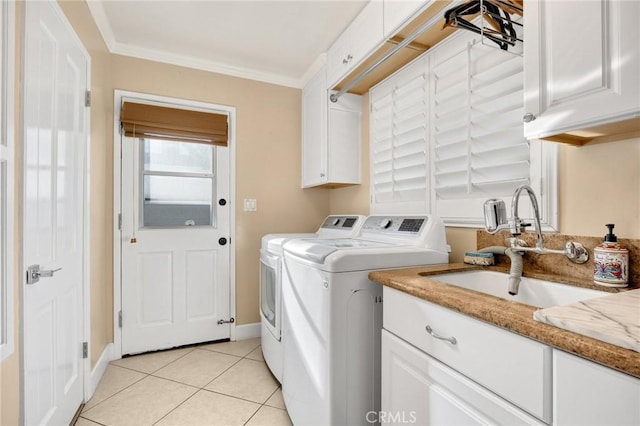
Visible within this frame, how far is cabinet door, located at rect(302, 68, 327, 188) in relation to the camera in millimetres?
2520

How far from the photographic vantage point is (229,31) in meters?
2.21

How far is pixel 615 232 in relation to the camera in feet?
3.51

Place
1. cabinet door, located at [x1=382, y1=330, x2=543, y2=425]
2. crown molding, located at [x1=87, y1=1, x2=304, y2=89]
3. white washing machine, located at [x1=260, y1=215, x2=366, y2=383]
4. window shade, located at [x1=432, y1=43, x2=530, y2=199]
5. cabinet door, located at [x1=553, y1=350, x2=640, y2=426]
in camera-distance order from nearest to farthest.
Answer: cabinet door, located at [x1=553, y1=350, x2=640, y2=426] → cabinet door, located at [x1=382, y1=330, x2=543, y2=425] → window shade, located at [x1=432, y1=43, x2=530, y2=199] → white washing machine, located at [x1=260, y1=215, x2=366, y2=383] → crown molding, located at [x1=87, y1=1, x2=304, y2=89]

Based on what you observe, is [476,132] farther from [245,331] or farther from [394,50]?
[245,331]

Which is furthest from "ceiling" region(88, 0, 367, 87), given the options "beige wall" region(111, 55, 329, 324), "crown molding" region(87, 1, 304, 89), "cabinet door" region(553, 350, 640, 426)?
"cabinet door" region(553, 350, 640, 426)

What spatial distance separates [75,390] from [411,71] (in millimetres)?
2626

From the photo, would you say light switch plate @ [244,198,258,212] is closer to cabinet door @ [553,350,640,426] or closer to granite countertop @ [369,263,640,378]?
granite countertop @ [369,263,640,378]

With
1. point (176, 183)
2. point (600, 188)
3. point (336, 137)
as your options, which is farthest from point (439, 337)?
point (176, 183)

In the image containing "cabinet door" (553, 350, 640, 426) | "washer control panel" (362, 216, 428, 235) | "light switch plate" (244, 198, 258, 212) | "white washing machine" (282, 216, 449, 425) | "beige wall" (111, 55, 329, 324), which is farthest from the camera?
"light switch plate" (244, 198, 258, 212)

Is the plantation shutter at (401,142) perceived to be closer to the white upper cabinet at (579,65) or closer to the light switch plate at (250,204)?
the white upper cabinet at (579,65)

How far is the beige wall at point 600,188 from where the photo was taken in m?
1.03

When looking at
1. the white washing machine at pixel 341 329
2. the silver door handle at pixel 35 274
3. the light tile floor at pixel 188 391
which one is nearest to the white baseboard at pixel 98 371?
the light tile floor at pixel 188 391

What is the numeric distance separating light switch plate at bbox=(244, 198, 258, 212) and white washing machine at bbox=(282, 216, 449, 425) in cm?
137

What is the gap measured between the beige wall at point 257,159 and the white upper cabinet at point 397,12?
144 cm
